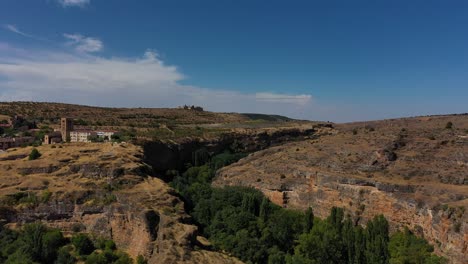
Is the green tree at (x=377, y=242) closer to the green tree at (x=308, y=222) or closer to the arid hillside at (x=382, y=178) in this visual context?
the arid hillside at (x=382, y=178)

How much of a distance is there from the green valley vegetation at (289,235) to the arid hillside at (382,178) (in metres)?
2.79

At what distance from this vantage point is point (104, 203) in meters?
41.3

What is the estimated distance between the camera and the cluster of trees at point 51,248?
117 feet

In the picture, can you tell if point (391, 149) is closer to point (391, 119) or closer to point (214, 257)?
point (214, 257)

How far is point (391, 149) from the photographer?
208 ft

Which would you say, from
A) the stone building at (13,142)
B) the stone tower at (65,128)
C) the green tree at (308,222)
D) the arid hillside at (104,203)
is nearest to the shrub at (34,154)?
the arid hillside at (104,203)

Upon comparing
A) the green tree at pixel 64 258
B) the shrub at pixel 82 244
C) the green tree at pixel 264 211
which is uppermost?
the green tree at pixel 264 211

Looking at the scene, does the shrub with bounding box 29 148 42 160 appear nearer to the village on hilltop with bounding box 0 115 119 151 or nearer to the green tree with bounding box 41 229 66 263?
the green tree with bounding box 41 229 66 263

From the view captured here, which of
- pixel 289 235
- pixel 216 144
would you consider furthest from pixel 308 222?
pixel 216 144

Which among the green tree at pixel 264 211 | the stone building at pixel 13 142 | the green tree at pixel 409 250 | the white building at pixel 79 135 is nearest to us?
the green tree at pixel 409 250

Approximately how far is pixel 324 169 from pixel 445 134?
25082 mm

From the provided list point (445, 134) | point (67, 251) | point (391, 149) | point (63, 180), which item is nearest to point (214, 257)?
point (67, 251)

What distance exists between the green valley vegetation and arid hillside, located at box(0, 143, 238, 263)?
4.81m

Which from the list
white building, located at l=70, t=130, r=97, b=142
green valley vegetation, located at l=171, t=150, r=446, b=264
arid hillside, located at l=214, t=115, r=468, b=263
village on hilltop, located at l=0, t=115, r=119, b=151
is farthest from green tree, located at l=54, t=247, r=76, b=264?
white building, located at l=70, t=130, r=97, b=142
